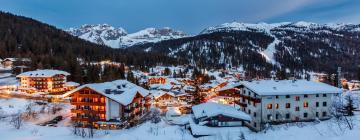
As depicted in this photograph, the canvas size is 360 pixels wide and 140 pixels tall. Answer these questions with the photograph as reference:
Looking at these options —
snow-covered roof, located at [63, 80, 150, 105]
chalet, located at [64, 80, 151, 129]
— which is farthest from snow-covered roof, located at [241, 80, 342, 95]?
chalet, located at [64, 80, 151, 129]

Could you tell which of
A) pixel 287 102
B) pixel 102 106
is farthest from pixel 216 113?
pixel 102 106

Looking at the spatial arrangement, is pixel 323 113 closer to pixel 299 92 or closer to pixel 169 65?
pixel 299 92

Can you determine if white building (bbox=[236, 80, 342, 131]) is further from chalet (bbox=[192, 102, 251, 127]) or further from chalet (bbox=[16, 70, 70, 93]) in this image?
chalet (bbox=[16, 70, 70, 93])

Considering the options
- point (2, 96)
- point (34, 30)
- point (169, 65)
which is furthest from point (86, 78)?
point (34, 30)

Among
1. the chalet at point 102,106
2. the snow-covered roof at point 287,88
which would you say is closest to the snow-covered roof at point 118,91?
the chalet at point 102,106

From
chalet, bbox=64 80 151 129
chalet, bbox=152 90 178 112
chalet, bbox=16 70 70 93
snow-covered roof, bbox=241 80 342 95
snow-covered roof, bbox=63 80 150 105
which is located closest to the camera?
snow-covered roof, bbox=241 80 342 95

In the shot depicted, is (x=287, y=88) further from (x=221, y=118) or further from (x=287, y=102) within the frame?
(x=221, y=118)

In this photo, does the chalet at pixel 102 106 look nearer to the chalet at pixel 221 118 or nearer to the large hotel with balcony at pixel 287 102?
the chalet at pixel 221 118
